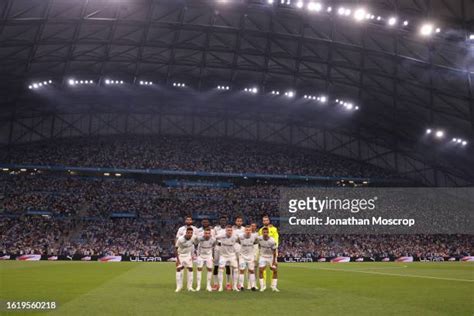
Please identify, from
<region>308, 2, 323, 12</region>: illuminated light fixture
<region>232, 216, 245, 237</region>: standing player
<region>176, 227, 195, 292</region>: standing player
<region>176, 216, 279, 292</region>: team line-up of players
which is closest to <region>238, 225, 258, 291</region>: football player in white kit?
<region>176, 216, 279, 292</region>: team line-up of players

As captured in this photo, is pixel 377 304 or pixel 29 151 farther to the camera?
pixel 29 151

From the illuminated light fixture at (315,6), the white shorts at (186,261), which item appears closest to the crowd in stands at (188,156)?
the illuminated light fixture at (315,6)

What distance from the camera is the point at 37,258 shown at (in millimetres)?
44875

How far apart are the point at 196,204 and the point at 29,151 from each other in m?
25.8

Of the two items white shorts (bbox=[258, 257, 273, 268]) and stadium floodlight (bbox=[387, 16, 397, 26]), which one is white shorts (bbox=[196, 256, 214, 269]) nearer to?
white shorts (bbox=[258, 257, 273, 268])

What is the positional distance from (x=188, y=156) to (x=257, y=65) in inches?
891

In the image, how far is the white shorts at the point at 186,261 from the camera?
14.9 metres

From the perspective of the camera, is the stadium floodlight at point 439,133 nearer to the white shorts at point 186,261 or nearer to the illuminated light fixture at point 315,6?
the illuminated light fixture at point 315,6

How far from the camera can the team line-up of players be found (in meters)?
15.0

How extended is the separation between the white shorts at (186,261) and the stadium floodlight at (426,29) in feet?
89.1

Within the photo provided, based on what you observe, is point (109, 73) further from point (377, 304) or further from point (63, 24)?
point (377, 304)

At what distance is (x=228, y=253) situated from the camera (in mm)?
15195

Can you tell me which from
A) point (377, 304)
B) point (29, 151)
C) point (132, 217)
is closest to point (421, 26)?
point (377, 304)

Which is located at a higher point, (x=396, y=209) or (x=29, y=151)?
(x=29, y=151)
